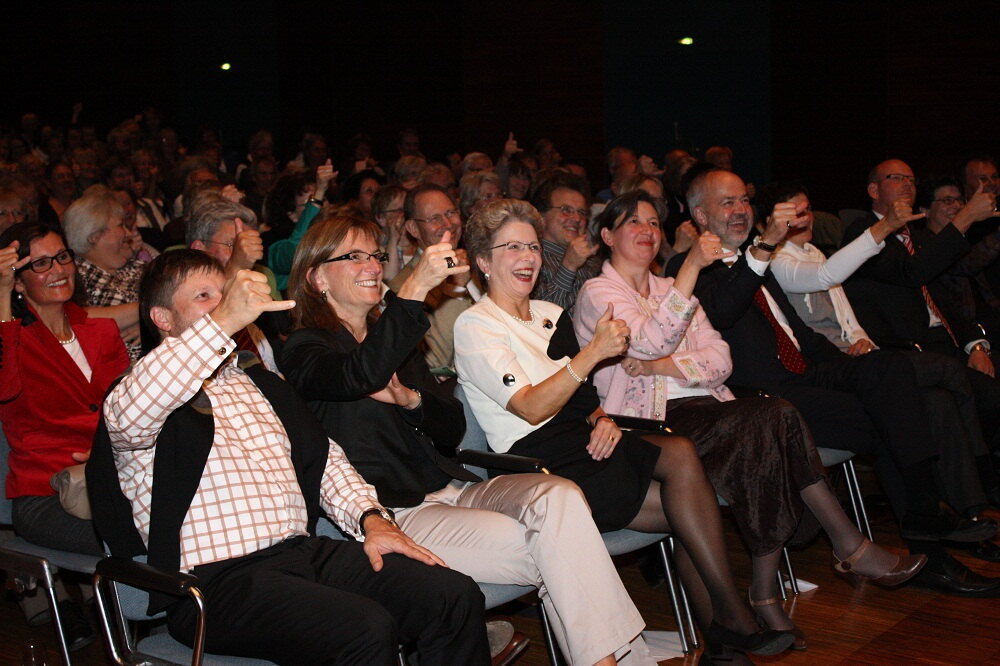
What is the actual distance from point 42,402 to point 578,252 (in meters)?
1.99

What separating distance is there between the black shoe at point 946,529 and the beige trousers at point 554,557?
1.50 m

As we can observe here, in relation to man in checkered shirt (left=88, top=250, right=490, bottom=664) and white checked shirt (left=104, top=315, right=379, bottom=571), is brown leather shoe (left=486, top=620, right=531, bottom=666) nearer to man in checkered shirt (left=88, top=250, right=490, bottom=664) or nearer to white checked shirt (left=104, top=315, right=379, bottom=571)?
man in checkered shirt (left=88, top=250, right=490, bottom=664)

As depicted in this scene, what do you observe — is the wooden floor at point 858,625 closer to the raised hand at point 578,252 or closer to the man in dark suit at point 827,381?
the man in dark suit at point 827,381

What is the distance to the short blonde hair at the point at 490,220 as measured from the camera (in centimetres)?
300

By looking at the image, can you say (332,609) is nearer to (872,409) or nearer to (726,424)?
(726,424)

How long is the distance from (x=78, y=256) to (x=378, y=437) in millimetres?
1845

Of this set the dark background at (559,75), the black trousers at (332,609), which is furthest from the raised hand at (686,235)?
the dark background at (559,75)

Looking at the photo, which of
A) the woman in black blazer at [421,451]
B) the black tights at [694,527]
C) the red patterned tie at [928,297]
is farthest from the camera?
the red patterned tie at [928,297]

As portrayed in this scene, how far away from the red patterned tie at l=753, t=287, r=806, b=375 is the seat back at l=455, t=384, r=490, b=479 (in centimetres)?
134

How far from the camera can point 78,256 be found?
3738 millimetres

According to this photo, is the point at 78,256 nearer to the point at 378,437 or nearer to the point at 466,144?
the point at 378,437

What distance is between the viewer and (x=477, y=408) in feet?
9.53

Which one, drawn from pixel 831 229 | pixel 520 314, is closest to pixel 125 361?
pixel 520 314

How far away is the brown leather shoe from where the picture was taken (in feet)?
8.86
